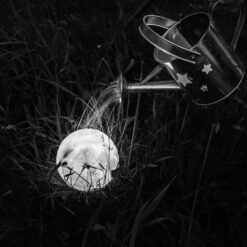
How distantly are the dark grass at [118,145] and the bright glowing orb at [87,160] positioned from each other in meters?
0.05

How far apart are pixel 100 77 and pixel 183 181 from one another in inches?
19.7

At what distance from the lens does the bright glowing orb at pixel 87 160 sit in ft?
3.62

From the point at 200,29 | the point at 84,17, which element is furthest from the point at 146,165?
the point at 84,17

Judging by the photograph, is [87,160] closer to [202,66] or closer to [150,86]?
[150,86]

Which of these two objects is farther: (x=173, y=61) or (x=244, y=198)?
(x=244, y=198)

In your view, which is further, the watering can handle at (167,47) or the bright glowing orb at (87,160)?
the bright glowing orb at (87,160)

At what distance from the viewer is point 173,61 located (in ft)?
3.46

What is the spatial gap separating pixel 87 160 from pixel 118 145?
167 mm

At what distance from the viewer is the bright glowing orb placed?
110 centimetres

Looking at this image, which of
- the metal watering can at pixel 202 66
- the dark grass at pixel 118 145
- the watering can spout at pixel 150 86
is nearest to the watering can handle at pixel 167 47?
the metal watering can at pixel 202 66

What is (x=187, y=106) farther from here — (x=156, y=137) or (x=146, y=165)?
(x=146, y=165)

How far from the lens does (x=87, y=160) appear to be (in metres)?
1.12

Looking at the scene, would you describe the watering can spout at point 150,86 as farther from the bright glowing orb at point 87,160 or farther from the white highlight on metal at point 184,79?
the bright glowing orb at point 87,160

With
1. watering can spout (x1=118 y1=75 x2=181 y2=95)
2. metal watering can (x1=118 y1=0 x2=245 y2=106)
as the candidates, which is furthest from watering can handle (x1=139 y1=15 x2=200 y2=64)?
watering can spout (x1=118 y1=75 x2=181 y2=95)
